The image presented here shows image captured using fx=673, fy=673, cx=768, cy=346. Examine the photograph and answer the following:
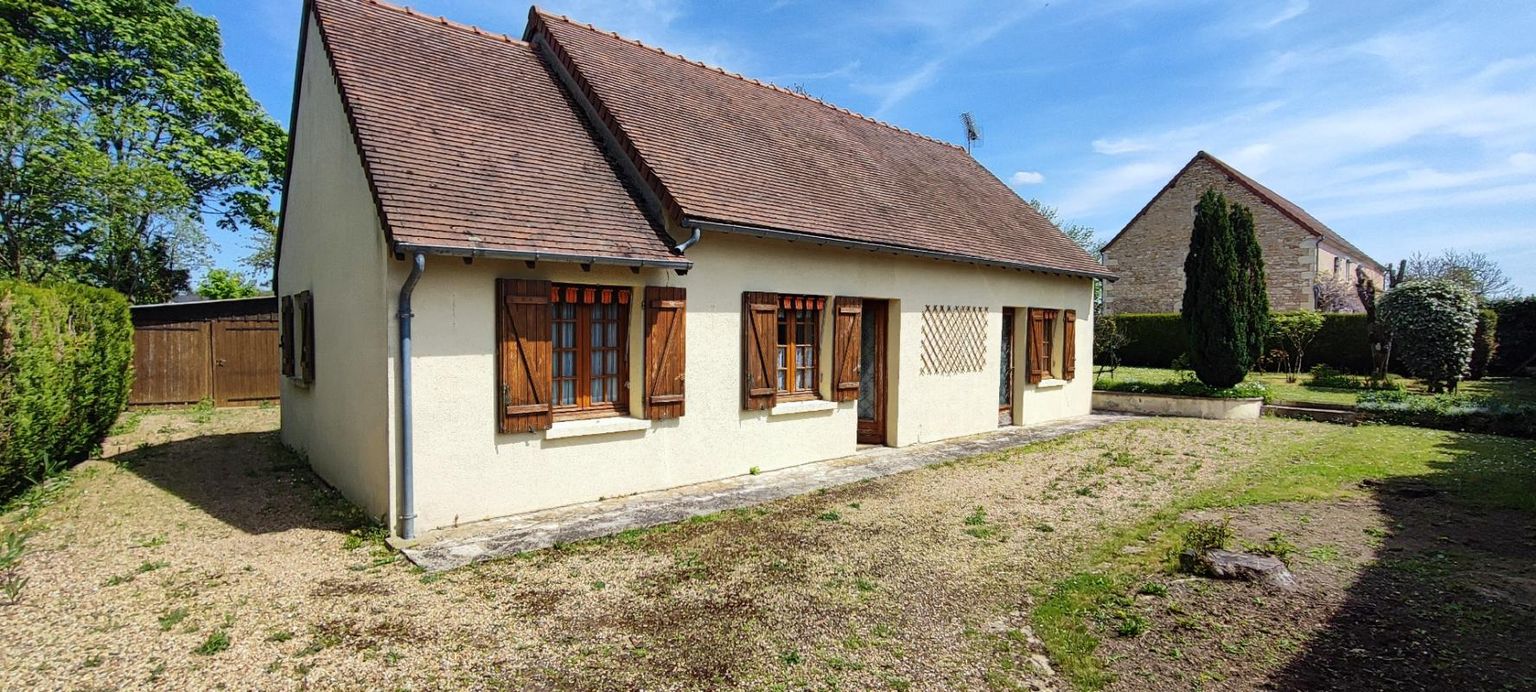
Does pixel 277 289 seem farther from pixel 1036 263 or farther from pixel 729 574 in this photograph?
pixel 1036 263

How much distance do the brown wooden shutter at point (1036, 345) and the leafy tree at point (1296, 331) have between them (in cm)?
1302

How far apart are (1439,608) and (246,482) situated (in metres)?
11.4

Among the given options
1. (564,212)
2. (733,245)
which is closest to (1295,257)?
(733,245)

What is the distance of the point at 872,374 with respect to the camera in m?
10.7

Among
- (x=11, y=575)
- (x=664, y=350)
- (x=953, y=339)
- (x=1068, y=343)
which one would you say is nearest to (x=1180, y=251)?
(x=1068, y=343)

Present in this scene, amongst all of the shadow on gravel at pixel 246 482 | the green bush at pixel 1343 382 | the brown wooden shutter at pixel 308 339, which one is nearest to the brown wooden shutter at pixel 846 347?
the shadow on gravel at pixel 246 482

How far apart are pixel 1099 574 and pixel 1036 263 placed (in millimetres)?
8479

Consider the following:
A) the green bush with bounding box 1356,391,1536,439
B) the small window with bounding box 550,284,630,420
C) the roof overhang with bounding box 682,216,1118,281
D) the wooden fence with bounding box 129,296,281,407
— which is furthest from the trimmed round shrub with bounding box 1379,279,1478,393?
the wooden fence with bounding box 129,296,281,407

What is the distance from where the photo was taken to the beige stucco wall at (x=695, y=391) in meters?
6.24

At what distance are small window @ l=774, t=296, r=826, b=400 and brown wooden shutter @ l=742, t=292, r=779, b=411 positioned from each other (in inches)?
11.5

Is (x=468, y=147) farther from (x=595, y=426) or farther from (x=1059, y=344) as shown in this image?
(x=1059, y=344)

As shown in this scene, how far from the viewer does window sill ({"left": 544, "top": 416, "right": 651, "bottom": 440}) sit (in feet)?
22.6

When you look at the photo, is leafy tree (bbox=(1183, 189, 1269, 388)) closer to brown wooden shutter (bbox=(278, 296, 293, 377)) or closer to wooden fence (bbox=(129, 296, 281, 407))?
brown wooden shutter (bbox=(278, 296, 293, 377))

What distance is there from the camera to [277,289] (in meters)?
11.4
